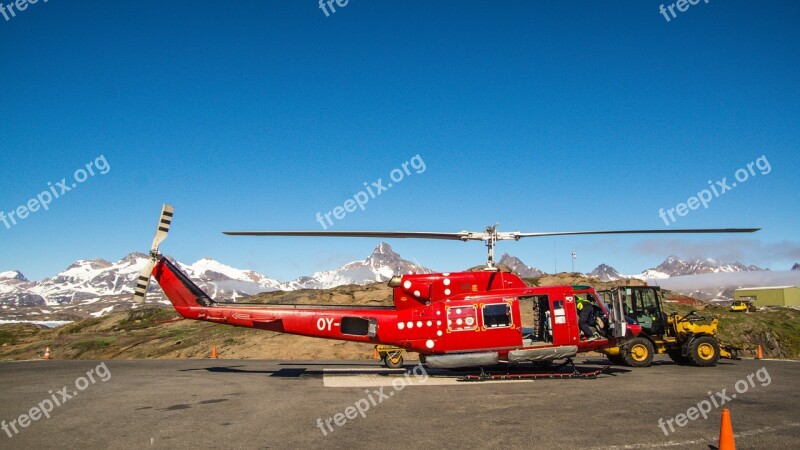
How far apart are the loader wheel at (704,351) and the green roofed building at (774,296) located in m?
128

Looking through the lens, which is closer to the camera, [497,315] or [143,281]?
[497,315]

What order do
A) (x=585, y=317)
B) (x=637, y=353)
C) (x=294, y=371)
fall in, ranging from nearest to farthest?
1. (x=585, y=317)
2. (x=294, y=371)
3. (x=637, y=353)

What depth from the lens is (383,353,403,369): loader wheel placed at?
21656 mm

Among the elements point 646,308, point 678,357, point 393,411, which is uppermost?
point 646,308

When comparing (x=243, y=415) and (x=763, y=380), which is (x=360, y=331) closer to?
(x=243, y=415)

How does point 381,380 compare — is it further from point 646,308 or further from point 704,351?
point 704,351

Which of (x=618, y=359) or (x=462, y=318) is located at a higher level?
(x=462, y=318)

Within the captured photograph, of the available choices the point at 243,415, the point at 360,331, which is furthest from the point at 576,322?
the point at 243,415

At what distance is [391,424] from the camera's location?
10.6 metres

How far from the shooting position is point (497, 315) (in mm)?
17094

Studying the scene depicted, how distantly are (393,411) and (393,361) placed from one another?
9973 mm

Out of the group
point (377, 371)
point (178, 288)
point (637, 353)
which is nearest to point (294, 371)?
point (377, 371)

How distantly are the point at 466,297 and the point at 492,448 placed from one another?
28.3ft

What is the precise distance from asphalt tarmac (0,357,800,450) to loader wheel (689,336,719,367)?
109 inches
